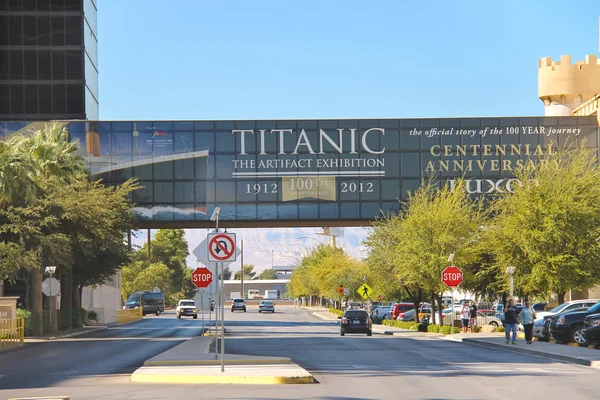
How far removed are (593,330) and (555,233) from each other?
1365 centimetres

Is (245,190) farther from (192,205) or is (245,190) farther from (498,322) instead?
(498,322)

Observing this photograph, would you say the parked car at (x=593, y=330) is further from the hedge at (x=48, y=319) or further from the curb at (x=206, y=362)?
the hedge at (x=48, y=319)

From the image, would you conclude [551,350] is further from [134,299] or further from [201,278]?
[134,299]

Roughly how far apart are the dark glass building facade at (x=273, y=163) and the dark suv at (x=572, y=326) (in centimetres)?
3076

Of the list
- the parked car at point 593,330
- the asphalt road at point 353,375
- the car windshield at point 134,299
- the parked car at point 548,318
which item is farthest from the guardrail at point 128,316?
the parked car at point 593,330

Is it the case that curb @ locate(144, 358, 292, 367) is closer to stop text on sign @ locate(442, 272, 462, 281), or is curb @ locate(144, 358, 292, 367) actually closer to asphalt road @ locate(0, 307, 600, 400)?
asphalt road @ locate(0, 307, 600, 400)

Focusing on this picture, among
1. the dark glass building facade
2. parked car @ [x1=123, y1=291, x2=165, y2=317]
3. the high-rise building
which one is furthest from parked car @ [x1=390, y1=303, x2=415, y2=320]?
parked car @ [x1=123, y1=291, x2=165, y2=317]

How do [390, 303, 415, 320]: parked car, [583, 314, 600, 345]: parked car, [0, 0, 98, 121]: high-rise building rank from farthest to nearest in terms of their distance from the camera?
1. [0, 0, 98, 121]: high-rise building
2. [390, 303, 415, 320]: parked car
3. [583, 314, 600, 345]: parked car

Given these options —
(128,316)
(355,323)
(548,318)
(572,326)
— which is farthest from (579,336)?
(128,316)

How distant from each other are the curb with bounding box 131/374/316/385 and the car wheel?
16311mm

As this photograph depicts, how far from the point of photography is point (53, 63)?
8012 cm

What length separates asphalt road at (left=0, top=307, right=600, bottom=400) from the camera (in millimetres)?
19188

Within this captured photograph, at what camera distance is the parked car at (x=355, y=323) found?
5022cm

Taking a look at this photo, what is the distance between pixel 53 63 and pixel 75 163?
23.8 m
